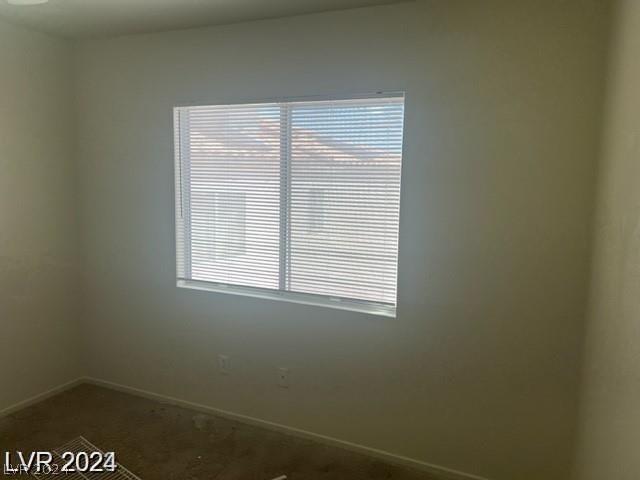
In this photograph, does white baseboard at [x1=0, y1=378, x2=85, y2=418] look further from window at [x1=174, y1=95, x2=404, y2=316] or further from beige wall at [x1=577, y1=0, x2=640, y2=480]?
beige wall at [x1=577, y1=0, x2=640, y2=480]

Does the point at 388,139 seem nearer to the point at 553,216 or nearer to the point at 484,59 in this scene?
the point at 484,59

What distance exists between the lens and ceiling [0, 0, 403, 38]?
7.61 feet

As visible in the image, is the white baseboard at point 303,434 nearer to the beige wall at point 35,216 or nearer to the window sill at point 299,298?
the beige wall at point 35,216

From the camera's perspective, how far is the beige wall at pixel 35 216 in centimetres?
280

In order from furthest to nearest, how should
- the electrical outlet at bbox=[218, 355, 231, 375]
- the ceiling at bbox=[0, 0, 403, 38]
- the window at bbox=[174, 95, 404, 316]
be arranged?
the electrical outlet at bbox=[218, 355, 231, 375] → the window at bbox=[174, 95, 404, 316] → the ceiling at bbox=[0, 0, 403, 38]

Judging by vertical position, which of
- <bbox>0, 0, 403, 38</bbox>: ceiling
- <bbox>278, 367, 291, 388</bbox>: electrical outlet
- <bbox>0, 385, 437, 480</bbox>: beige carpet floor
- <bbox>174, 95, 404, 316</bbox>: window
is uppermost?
<bbox>0, 0, 403, 38</bbox>: ceiling

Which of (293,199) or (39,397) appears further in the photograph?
(39,397)

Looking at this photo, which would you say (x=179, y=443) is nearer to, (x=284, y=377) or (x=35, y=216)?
(x=284, y=377)

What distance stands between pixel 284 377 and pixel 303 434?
1.20 feet

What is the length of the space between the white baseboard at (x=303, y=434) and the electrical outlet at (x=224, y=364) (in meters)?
0.28

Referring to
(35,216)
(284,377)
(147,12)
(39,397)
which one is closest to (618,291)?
(284,377)

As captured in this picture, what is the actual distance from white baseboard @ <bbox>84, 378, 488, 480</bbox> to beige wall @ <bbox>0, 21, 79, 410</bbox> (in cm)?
49

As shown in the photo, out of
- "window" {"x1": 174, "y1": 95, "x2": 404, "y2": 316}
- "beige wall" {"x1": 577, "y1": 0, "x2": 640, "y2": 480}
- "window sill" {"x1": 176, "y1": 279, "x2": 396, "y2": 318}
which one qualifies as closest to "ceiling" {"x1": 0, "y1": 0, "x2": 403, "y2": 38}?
"window" {"x1": 174, "y1": 95, "x2": 404, "y2": 316}

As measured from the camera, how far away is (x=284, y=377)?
2.74m
